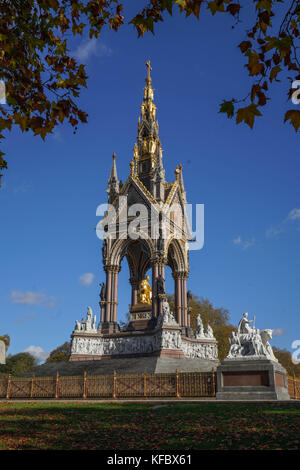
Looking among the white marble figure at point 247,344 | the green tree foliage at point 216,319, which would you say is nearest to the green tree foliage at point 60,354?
the green tree foliage at point 216,319

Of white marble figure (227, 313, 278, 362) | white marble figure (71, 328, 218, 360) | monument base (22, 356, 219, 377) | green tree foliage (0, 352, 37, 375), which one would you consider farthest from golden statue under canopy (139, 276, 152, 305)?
green tree foliage (0, 352, 37, 375)

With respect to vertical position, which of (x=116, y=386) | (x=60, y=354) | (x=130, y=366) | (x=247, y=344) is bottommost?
(x=116, y=386)

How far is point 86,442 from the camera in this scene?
24.7ft

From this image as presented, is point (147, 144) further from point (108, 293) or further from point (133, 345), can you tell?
point (133, 345)

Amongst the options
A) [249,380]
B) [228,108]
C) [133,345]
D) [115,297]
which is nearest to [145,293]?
[115,297]

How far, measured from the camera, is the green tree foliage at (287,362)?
2098 inches

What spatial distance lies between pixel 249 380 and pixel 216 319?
3838 cm

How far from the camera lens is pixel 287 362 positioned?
54031 millimetres

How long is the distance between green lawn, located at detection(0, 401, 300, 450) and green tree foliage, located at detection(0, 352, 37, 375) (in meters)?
41.1

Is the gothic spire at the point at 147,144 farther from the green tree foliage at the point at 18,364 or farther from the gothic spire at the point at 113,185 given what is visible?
the green tree foliage at the point at 18,364

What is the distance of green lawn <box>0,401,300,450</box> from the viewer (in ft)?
23.7

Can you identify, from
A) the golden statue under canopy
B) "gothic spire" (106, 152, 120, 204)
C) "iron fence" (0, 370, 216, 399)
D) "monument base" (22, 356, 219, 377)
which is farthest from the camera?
"gothic spire" (106, 152, 120, 204)

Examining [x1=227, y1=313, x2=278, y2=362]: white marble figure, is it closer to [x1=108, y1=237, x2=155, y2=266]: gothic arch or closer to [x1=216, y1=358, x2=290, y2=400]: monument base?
[x1=216, y1=358, x2=290, y2=400]: monument base
